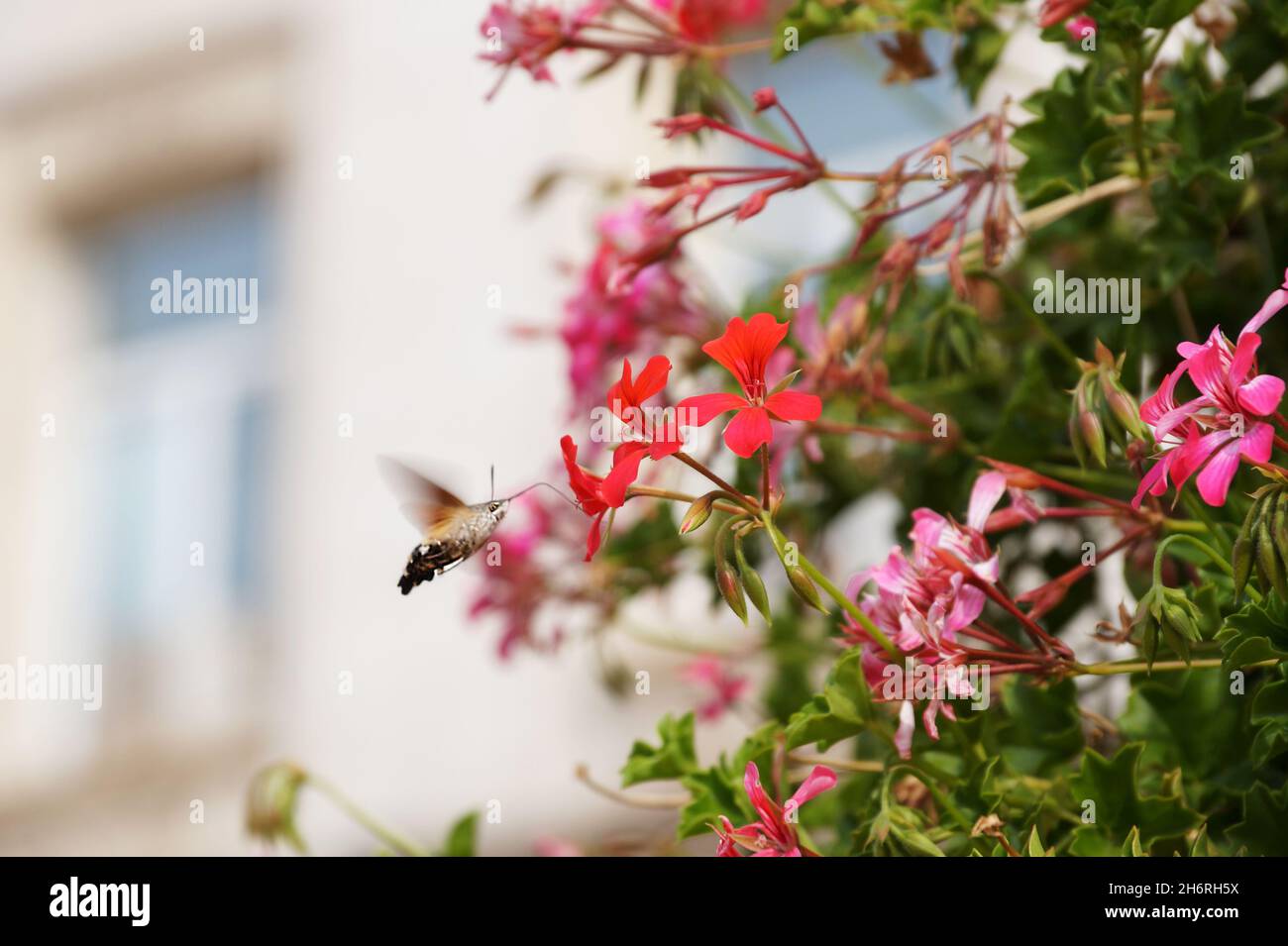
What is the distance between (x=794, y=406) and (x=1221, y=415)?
0.48 feet

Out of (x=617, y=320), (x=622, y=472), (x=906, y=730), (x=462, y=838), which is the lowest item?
(x=462, y=838)

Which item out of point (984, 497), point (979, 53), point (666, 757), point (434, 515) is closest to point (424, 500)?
point (434, 515)

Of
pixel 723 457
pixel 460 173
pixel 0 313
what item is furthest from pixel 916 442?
pixel 0 313

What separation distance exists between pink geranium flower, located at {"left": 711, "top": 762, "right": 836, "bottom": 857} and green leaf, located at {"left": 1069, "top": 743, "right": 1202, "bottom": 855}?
12 cm

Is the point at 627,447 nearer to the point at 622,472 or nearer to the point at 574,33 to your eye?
the point at 622,472

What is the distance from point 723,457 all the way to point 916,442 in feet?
1.21

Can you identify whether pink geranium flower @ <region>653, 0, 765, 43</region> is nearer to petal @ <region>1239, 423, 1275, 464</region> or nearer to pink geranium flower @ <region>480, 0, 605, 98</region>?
pink geranium flower @ <region>480, 0, 605, 98</region>

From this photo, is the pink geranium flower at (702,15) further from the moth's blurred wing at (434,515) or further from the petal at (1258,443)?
the petal at (1258,443)

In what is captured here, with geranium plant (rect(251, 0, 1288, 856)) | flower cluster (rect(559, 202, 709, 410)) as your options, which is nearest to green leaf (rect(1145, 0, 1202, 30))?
geranium plant (rect(251, 0, 1288, 856))

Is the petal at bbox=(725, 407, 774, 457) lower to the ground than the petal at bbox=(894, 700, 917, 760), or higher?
higher

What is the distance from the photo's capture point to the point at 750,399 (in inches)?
21.5

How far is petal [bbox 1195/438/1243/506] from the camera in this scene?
1.61 feet

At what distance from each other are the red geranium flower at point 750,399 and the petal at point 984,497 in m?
0.11

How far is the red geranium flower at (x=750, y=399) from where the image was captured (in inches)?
20.3
